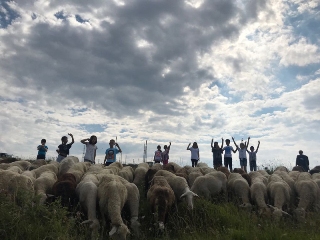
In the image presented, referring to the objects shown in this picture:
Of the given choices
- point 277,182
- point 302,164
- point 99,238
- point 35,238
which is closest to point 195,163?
point 302,164

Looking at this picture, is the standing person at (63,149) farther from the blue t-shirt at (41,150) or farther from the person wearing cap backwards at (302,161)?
the person wearing cap backwards at (302,161)

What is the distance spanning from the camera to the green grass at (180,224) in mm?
Answer: 7582

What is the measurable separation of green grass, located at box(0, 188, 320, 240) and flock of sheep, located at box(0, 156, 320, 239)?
324 millimetres

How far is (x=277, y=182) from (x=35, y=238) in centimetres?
832

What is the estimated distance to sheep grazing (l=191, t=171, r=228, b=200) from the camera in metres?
11.9

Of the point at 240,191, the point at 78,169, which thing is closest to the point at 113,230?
the point at 240,191

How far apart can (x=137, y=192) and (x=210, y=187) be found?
3.07m

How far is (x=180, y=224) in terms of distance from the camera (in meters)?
9.70

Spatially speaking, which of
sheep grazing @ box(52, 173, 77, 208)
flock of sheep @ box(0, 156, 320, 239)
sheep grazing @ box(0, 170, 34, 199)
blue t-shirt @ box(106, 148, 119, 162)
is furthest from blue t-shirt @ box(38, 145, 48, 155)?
sheep grazing @ box(52, 173, 77, 208)

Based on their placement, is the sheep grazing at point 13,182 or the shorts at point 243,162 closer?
the sheep grazing at point 13,182

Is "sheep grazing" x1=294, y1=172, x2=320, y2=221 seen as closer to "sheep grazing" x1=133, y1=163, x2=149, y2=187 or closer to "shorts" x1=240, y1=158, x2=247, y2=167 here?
"sheep grazing" x1=133, y1=163, x2=149, y2=187

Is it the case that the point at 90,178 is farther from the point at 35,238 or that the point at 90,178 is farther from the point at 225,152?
the point at 225,152

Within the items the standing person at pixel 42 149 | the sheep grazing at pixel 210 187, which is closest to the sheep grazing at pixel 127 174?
the sheep grazing at pixel 210 187

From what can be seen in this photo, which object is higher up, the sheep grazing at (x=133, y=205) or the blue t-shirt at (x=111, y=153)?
the blue t-shirt at (x=111, y=153)
